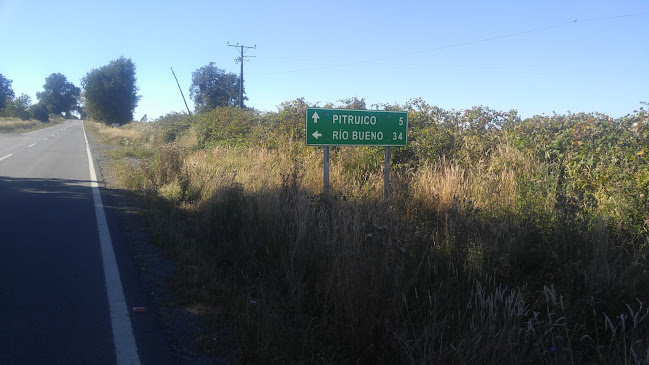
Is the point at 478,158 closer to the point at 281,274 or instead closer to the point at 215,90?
the point at 281,274

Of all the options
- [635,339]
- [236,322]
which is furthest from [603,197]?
[236,322]

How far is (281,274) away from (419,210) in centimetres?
248

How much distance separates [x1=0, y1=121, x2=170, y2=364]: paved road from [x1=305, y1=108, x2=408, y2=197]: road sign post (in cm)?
310

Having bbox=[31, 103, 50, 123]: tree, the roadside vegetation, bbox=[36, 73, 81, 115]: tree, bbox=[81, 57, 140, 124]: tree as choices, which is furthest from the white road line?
bbox=[36, 73, 81, 115]: tree

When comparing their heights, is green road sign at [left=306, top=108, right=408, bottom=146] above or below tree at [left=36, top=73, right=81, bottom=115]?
below

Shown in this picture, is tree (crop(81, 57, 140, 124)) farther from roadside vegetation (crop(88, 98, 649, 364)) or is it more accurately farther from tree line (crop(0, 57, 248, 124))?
roadside vegetation (crop(88, 98, 649, 364))

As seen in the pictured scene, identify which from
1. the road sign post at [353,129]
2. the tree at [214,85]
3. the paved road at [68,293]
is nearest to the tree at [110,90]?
the tree at [214,85]

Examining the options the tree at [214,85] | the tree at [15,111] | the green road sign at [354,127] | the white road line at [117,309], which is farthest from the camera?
the tree at [15,111]

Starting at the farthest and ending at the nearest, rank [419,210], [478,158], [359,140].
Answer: [478,158]
[359,140]
[419,210]

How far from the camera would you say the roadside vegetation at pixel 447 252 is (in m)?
3.44

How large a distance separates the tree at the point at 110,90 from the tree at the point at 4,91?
3691 cm

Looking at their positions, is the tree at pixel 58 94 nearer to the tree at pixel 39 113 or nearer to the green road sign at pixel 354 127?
the tree at pixel 39 113

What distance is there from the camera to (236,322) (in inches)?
159

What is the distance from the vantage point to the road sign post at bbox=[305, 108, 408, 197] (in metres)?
6.84
